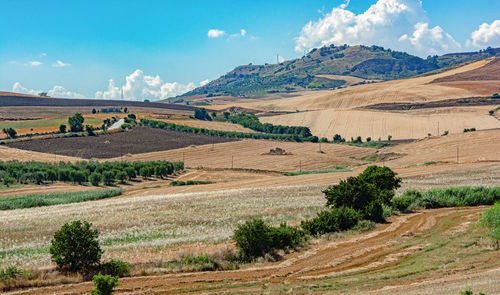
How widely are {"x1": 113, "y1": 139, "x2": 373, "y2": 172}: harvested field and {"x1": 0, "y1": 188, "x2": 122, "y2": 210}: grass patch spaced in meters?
33.6

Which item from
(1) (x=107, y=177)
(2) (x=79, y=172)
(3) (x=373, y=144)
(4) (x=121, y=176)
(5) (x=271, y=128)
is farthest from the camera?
(5) (x=271, y=128)

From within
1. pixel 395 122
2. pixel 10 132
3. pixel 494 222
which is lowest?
pixel 494 222

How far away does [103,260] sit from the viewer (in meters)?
21.0

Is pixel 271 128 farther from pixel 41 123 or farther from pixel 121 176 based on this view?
pixel 121 176

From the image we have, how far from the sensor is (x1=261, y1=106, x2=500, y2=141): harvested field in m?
129

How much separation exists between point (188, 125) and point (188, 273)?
132 metres

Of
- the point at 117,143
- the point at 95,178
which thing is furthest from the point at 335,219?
the point at 117,143

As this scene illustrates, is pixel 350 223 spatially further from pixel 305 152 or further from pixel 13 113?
pixel 13 113

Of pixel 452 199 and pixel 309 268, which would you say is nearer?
pixel 309 268

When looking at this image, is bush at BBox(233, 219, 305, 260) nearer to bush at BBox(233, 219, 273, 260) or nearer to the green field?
bush at BBox(233, 219, 273, 260)

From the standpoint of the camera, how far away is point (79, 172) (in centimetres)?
7612

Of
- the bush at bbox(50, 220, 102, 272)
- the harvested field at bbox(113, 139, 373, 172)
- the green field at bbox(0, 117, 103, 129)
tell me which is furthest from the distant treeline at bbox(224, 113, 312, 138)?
the bush at bbox(50, 220, 102, 272)

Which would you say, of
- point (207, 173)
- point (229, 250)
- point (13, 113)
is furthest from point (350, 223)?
point (13, 113)

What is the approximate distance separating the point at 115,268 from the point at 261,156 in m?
83.1
